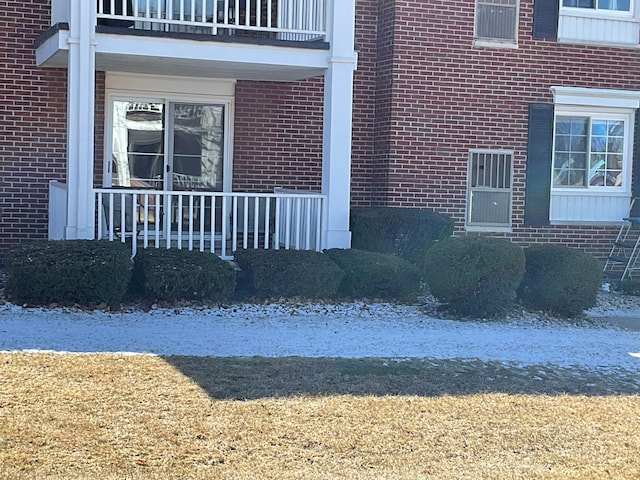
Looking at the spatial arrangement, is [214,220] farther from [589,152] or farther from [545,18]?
[589,152]

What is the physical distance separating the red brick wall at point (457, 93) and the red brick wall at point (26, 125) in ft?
16.3

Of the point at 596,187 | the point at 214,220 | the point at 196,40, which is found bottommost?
the point at 214,220

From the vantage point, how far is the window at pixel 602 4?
14.8 meters

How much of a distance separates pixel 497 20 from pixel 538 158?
2.28 m

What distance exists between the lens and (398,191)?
14.1 m

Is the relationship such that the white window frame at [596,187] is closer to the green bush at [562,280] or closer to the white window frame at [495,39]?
the white window frame at [495,39]

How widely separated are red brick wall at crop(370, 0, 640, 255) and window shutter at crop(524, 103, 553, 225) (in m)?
0.11

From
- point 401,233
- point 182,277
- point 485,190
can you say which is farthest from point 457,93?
point 182,277

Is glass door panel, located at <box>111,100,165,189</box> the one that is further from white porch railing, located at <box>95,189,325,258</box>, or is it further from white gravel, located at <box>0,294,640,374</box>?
white gravel, located at <box>0,294,640,374</box>

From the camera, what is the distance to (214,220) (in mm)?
12266

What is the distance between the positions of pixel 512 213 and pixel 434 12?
11.2 feet

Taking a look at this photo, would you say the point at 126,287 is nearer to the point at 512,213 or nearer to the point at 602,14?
the point at 512,213

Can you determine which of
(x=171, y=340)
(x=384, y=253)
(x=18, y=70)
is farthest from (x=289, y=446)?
(x=18, y=70)

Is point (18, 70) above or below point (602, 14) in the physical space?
below
